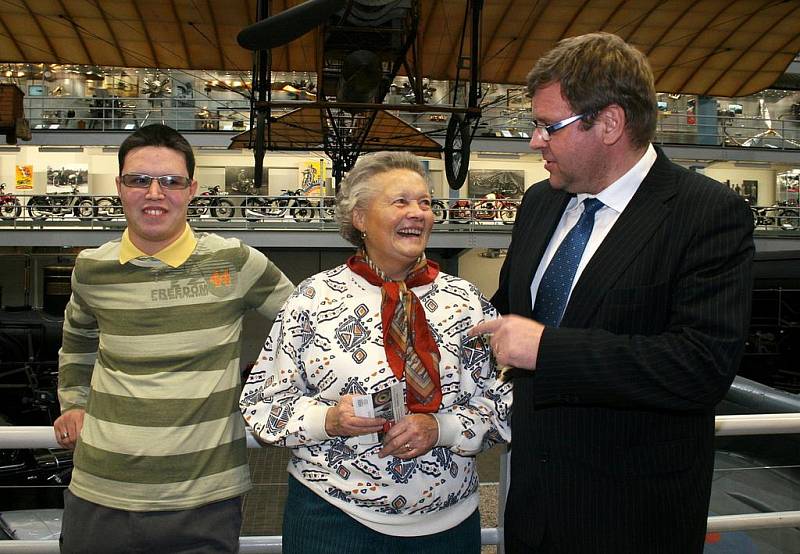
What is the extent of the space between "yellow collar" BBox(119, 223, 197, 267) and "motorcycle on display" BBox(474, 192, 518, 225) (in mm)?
12924

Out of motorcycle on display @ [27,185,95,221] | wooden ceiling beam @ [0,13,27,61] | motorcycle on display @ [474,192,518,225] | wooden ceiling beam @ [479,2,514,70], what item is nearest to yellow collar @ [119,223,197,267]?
wooden ceiling beam @ [479,2,514,70]

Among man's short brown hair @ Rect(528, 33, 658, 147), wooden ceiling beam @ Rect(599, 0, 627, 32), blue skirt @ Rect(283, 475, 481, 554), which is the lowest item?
blue skirt @ Rect(283, 475, 481, 554)

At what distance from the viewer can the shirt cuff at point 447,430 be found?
1489 millimetres

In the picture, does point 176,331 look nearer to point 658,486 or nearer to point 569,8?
point 658,486

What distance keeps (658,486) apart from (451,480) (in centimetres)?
43

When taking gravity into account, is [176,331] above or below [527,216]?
below

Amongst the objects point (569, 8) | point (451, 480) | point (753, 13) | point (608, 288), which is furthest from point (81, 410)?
point (753, 13)

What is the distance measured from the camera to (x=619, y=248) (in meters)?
1.30

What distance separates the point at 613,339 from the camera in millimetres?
1210

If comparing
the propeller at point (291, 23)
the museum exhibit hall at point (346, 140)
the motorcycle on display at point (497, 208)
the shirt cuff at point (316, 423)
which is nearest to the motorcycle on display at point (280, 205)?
the museum exhibit hall at point (346, 140)

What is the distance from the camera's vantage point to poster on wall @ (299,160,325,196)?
18.0 metres

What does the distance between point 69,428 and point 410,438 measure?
0.89 metres

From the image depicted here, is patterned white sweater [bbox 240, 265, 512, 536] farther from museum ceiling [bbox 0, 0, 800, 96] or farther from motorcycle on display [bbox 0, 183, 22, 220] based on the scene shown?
motorcycle on display [bbox 0, 183, 22, 220]

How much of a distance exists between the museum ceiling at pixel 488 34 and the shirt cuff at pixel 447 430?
7302 millimetres
